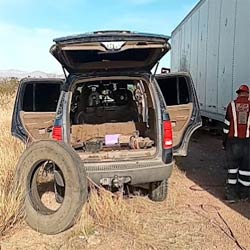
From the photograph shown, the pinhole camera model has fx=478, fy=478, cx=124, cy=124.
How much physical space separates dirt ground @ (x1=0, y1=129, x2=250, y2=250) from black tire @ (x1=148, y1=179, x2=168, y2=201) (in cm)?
12

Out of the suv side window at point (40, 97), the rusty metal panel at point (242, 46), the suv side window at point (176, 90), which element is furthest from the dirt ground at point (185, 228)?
the suv side window at point (40, 97)

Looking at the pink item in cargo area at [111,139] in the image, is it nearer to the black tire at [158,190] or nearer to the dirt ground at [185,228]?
the black tire at [158,190]

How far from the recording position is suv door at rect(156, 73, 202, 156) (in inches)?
320

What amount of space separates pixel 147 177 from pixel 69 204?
1215 mm

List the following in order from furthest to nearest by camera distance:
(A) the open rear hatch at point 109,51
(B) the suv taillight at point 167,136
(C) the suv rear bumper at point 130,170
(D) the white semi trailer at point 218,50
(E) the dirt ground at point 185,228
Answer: (D) the white semi trailer at point 218,50, (B) the suv taillight at point 167,136, (C) the suv rear bumper at point 130,170, (A) the open rear hatch at point 109,51, (E) the dirt ground at point 185,228

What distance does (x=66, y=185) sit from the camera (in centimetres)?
571

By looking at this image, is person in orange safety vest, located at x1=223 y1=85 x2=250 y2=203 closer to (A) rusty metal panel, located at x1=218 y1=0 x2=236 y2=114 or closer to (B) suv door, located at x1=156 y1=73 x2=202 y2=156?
(B) suv door, located at x1=156 y1=73 x2=202 y2=156

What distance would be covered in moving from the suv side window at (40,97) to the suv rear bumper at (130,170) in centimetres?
294

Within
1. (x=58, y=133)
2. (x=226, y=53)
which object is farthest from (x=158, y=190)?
(x=226, y=53)

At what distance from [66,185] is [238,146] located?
296 centimetres

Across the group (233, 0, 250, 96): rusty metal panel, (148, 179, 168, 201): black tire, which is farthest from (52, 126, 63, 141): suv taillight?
(233, 0, 250, 96): rusty metal panel

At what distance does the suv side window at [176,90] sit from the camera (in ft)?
29.0

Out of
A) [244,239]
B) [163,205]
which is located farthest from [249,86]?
[244,239]

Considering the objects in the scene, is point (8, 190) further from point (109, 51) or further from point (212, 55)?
point (212, 55)
